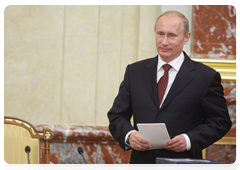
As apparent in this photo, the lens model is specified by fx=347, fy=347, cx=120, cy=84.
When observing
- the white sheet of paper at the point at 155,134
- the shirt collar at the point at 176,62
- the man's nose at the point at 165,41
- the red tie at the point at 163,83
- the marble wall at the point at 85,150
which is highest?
the man's nose at the point at 165,41

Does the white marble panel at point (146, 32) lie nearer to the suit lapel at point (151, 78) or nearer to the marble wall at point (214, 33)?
the marble wall at point (214, 33)

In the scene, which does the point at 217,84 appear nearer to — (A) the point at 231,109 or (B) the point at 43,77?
(A) the point at 231,109

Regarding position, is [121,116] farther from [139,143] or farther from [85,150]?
[85,150]

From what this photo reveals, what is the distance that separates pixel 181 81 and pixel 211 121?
0.33 meters

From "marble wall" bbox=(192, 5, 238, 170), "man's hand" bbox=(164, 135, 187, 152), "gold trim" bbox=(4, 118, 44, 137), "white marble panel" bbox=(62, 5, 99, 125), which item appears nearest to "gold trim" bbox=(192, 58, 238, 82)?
"marble wall" bbox=(192, 5, 238, 170)

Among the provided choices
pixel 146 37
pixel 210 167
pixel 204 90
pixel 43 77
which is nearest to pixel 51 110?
pixel 43 77

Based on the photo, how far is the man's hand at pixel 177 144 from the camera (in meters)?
2.09

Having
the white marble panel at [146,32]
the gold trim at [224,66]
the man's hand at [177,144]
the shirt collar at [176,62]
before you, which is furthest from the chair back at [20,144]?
the gold trim at [224,66]

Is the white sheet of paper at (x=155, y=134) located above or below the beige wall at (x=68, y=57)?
below

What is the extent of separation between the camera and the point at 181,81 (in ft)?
7.67

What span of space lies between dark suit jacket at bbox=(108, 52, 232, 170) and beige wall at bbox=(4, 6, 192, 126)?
2.03 meters

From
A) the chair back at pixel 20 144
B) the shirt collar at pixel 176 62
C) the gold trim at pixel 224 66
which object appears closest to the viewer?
the shirt collar at pixel 176 62

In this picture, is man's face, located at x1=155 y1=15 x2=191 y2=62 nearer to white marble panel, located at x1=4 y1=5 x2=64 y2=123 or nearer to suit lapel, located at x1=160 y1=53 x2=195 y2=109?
suit lapel, located at x1=160 y1=53 x2=195 y2=109
